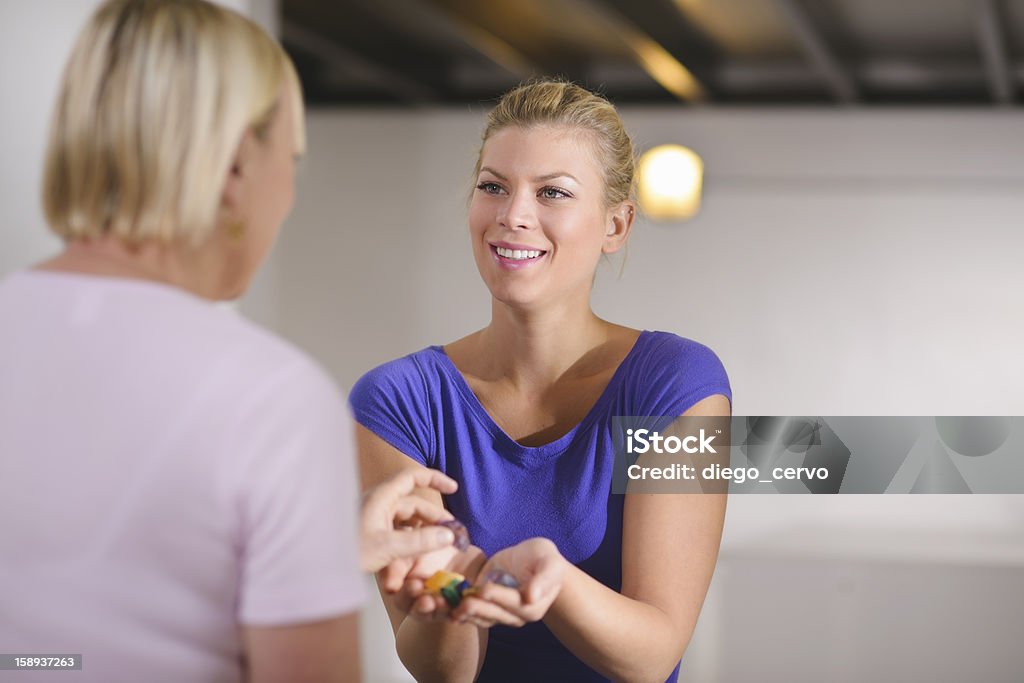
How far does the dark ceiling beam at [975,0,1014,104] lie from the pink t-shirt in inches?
132

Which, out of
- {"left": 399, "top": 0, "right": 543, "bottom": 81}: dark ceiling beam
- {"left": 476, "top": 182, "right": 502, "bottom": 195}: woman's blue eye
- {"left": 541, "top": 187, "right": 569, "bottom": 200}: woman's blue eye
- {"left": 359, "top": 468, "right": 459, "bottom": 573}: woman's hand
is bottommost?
{"left": 359, "top": 468, "right": 459, "bottom": 573}: woman's hand

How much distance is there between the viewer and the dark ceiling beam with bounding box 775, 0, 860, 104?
367cm

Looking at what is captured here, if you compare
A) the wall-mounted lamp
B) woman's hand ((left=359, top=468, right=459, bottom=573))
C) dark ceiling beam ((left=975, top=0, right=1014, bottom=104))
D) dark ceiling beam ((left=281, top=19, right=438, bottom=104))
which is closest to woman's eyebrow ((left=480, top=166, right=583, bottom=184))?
woman's hand ((left=359, top=468, right=459, bottom=573))

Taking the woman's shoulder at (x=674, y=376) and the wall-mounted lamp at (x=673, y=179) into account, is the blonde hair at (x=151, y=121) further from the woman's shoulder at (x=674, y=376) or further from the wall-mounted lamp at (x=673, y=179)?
the wall-mounted lamp at (x=673, y=179)

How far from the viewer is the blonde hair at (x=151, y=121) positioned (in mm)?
786

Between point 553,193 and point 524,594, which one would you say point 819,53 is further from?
point 524,594

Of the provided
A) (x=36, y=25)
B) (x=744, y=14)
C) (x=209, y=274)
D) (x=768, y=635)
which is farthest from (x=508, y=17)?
(x=209, y=274)

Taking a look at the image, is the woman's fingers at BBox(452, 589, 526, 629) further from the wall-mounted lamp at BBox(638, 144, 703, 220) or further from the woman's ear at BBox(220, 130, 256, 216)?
the wall-mounted lamp at BBox(638, 144, 703, 220)

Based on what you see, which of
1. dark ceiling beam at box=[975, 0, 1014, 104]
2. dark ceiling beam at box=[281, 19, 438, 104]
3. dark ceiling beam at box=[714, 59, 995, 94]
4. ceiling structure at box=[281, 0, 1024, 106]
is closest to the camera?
dark ceiling beam at box=[975, 0, 1014, 104]

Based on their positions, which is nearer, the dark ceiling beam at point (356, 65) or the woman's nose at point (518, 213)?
the woman's nose at point (518, 213)

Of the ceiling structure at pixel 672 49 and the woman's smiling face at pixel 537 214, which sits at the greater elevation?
the ceiling structure at pixel 672 49

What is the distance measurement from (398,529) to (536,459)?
0.32m

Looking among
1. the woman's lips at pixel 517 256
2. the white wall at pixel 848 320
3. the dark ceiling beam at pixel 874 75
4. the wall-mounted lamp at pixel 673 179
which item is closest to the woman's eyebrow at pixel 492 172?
the woman's lips at pixel 517 256

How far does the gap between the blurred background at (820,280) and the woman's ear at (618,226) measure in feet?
9.92
